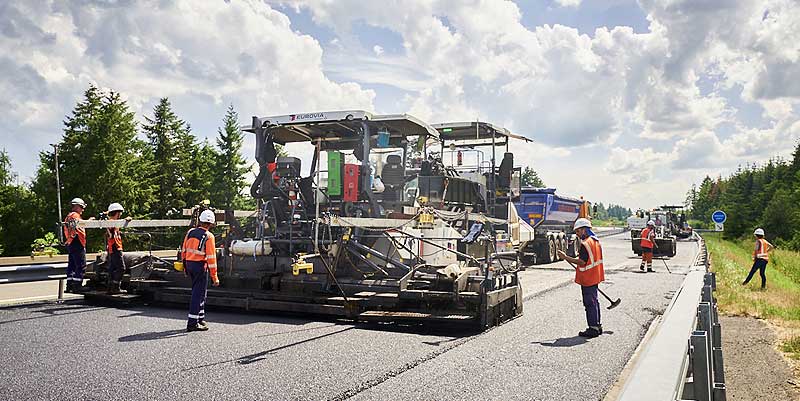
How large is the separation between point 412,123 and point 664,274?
11.0m

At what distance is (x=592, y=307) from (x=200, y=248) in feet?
15.9

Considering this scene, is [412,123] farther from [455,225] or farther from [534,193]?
[534,193]

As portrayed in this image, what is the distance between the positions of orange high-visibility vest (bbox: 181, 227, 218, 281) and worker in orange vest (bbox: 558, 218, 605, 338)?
4344 mm

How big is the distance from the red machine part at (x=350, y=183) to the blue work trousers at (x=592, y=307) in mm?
3429

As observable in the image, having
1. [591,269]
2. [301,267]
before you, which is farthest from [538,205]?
[301,267]

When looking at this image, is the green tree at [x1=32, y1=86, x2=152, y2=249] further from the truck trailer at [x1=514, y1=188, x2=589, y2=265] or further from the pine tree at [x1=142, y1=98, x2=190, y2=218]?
the truck trailer at [x1=514, y1=188, x2=589, y2=265]

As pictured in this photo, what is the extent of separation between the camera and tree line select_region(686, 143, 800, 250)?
4044cm

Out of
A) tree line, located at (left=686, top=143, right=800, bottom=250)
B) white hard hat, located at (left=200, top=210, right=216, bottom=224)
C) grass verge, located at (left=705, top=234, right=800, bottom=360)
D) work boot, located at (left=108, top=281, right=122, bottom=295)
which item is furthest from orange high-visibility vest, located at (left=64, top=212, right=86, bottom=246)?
tree line, located at (left=686, top=143, right=800, bottom=250)

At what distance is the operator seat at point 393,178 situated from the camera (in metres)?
9.46

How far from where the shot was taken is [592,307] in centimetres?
777

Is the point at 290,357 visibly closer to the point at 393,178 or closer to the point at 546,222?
the point at 393,178

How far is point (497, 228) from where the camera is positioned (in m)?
14.2

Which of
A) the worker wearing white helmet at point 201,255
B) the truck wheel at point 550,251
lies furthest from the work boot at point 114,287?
the truck wheel at point 550,251

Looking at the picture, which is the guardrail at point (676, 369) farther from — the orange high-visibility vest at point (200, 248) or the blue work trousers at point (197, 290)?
the orange high-visibility vest at point (200, 248)
